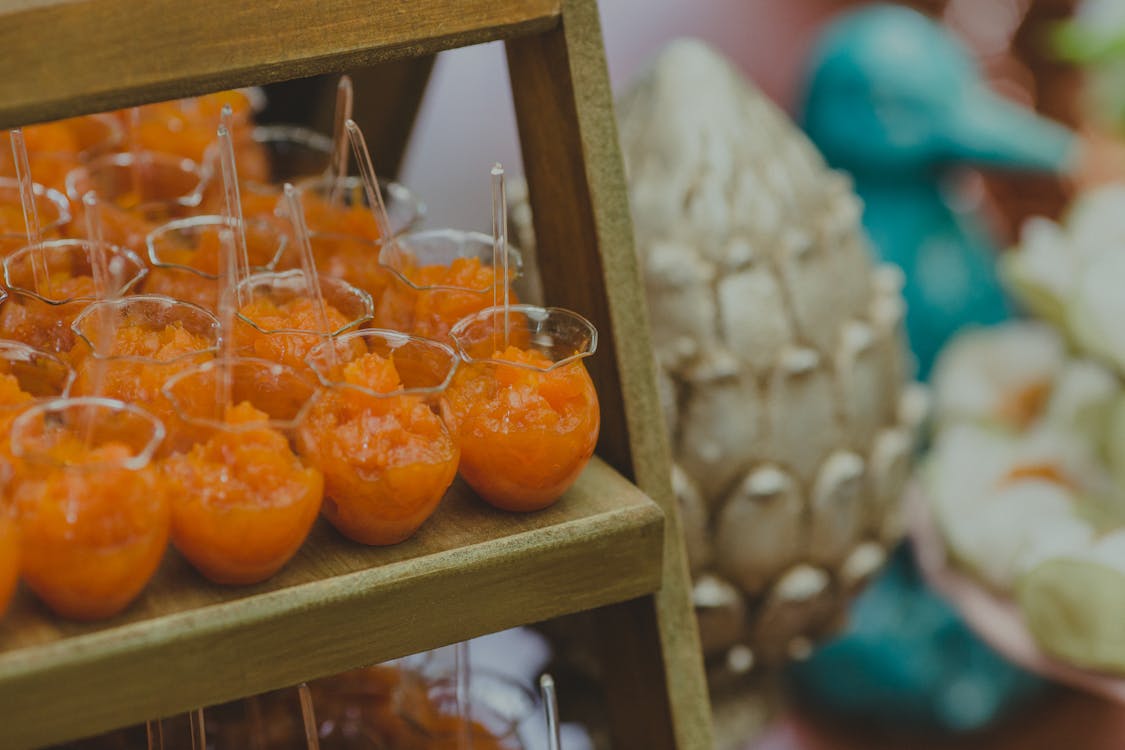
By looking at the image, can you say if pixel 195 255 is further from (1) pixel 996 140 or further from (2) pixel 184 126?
(1) pixel 996 140

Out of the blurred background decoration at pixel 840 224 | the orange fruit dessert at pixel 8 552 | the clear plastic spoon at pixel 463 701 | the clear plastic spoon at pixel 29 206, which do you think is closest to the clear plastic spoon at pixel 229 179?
the clear plastic spoon at pixel 29 206

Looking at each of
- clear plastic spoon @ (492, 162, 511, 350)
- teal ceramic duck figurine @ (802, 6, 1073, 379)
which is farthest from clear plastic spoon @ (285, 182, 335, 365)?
teal ceramic duck figurine @ (802, 6, 1073, 379)

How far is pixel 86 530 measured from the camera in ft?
2.38

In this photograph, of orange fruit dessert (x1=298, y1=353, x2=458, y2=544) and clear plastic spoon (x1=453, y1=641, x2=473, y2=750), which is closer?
orange fruit dessert (x1=298, y1=353, x2=458, y2=544)

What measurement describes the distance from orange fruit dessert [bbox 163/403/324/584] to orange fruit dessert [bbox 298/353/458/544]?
0.02m

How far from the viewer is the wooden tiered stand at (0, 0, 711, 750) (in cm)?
72

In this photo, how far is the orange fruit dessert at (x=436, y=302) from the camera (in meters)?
0.96

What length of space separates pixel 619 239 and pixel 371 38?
0.72 ft

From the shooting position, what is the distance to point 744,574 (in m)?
1.38

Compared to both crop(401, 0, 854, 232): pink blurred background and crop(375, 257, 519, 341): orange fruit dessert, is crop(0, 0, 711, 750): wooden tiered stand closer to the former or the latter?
crop(375, 257, 519, 341): orange fruit dessert

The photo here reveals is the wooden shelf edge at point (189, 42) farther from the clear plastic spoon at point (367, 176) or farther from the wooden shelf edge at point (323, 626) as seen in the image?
the wooden shelf edge at point (323, 626)

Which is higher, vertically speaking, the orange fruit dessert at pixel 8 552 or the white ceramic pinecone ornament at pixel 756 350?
the orange fruit dessert at pixel 8 552

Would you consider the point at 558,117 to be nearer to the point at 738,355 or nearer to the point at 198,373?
the point at 198,373

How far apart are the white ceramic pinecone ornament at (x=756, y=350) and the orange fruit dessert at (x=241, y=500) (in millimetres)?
606
